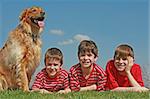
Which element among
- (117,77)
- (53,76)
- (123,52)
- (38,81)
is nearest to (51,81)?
(53,76)

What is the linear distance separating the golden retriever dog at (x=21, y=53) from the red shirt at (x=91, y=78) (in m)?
1.22

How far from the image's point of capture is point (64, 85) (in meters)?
8.58

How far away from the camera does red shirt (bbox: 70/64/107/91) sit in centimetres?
849

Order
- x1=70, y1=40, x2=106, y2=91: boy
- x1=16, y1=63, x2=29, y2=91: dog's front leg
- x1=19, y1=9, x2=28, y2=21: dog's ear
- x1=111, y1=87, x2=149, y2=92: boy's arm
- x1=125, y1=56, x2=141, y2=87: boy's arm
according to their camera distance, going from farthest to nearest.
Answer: x1=19, y1=9, x2=28, y2=21: dog's ear → x1=16, y1=63, x2=29, y2=91: dog's front leg → x1=125, y1=56, x2=141, y2=87: boy's arm → x1=70, y1=40, x2=106, y2=91: boy → x1=111, y1=87, x2=149, y2=92: boy's arm

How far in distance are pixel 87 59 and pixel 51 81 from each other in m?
1.02

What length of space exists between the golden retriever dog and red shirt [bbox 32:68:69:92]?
51 centimetres

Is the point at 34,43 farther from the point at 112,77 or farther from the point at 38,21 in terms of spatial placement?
the point at 112,77

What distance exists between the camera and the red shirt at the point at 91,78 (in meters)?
8.49

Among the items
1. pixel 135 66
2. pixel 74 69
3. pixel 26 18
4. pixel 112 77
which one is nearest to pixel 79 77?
pixel 74 69

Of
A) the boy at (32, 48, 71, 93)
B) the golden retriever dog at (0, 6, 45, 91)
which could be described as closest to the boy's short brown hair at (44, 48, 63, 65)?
the boy at (32, 48, 71, 93)

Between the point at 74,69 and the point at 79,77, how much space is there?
8.7 inches

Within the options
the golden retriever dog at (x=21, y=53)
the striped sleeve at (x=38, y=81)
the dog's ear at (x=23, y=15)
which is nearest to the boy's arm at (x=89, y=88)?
the striped sleeve at (x=38, y=81)

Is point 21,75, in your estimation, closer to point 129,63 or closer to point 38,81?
point 38,81

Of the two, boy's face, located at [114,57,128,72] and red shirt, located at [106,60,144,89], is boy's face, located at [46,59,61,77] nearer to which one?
red shirt, located at [106,60,144,89]
